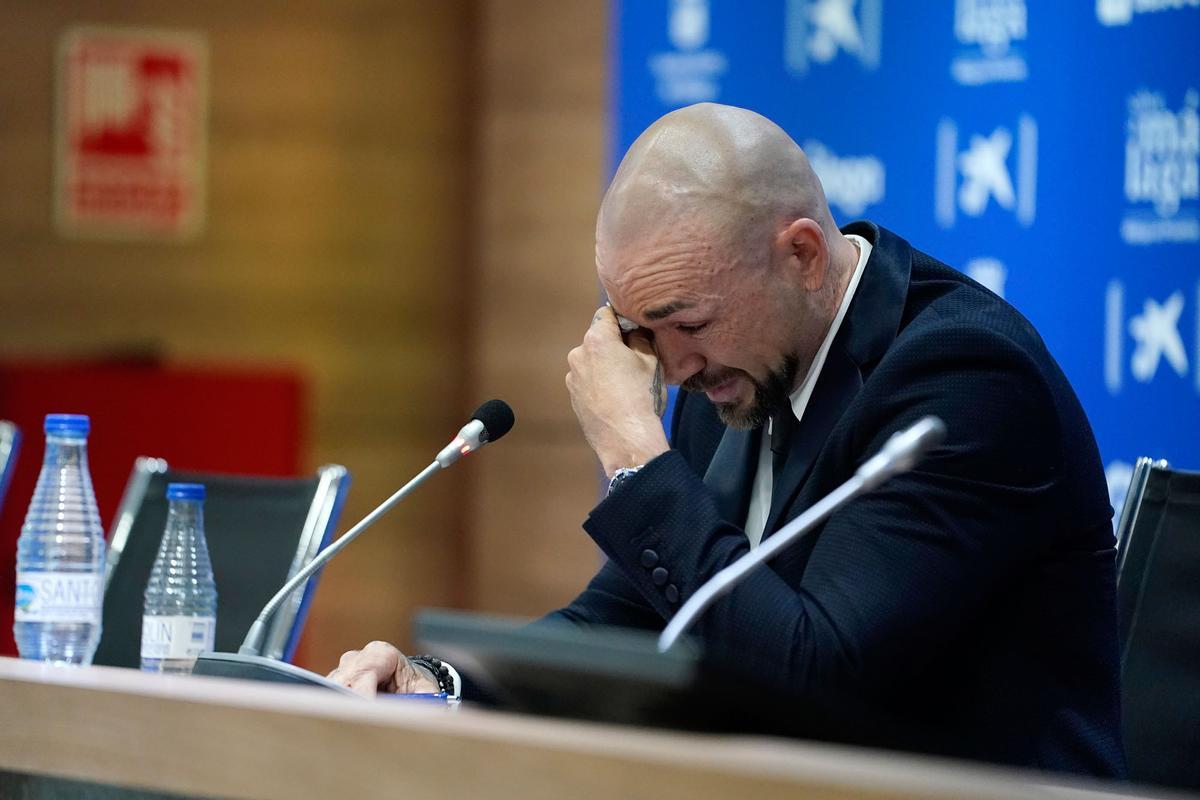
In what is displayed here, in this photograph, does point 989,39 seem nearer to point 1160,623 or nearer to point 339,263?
point 1160,623

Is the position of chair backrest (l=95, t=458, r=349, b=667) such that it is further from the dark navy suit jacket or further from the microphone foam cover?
the dark navy suit jacket

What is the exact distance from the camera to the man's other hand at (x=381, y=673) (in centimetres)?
186

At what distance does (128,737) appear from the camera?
115 centimetres

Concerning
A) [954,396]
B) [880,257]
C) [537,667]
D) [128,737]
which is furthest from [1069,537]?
[128,737]

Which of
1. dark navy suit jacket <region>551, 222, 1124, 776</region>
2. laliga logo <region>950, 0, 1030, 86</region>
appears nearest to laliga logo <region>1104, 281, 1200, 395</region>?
laliga logo <region>950, 0, 1030, 86</region>

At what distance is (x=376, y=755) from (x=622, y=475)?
→ 905 millimetres

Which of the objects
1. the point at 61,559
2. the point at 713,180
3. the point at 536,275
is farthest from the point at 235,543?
the point at 536,275

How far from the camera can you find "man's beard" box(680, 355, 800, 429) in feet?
6.59

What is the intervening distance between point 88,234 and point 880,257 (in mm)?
3814

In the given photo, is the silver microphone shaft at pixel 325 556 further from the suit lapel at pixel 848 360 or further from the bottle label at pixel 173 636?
the suit lapel at pixel 848 360

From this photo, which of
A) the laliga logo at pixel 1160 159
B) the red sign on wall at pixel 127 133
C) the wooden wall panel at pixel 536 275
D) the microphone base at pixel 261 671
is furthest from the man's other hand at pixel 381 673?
the red sign on wall at pixel 127 133

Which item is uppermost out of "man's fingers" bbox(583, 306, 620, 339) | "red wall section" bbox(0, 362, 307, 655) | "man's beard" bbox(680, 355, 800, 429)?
"man's fingers" bbox(583, 306, 620, 339)

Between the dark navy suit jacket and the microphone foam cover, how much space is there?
0.84 ft

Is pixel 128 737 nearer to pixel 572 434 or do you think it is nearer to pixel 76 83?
pixel 572 434
